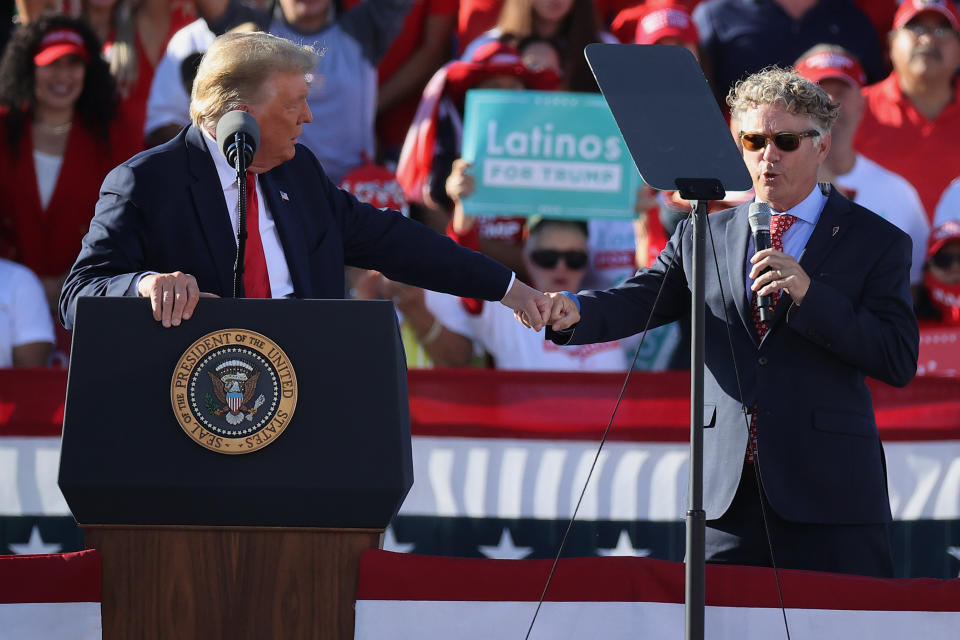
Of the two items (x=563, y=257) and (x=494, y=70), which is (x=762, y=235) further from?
(x=494, y=70)

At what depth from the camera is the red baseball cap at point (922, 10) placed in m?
6.07

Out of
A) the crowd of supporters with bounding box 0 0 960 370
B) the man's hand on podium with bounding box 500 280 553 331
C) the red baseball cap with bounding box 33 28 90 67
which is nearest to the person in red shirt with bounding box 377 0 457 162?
the crowd of supporters with bounding box 0 0 960 370

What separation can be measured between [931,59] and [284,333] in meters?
5.05

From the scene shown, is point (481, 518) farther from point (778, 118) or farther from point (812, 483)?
point (778, 118)

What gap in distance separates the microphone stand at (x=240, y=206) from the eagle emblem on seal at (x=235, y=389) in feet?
0.65

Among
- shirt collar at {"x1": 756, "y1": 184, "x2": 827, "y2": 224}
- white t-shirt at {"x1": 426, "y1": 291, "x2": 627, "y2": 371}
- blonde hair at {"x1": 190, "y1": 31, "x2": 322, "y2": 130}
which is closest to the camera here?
Result: blonde hair at {"x1": 190, "y1": 31, "x2": 322, "y2": 130}

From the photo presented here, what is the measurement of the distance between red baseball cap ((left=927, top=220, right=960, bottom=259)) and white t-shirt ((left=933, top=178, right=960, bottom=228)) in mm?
112

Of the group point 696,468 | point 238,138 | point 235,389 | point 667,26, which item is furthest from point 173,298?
point 667,26

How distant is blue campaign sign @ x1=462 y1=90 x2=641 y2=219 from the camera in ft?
17.7

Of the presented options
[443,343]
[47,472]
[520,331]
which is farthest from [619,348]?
[47,472]

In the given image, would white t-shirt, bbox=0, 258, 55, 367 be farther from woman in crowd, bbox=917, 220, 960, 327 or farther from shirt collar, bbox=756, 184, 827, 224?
woman in crowd, bbox=917, 220, 960, 327

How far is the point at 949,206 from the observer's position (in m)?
5.73

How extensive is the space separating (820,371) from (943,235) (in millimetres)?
3000

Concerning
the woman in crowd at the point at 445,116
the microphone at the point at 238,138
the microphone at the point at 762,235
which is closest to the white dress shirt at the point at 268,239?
the microphone at the point at 238,138
